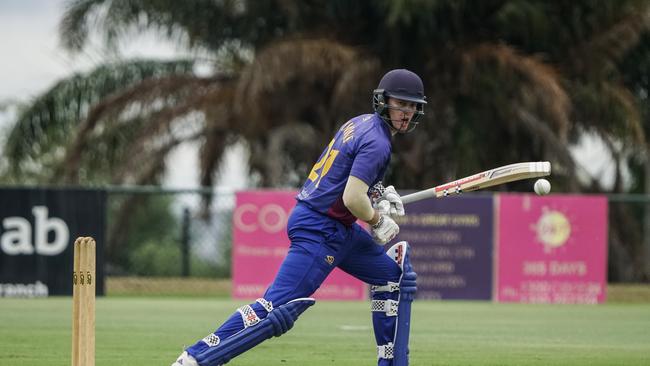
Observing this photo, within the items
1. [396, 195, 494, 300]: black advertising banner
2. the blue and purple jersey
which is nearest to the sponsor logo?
[396, 195, 494, 300]: black advertising banner

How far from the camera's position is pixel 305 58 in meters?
23.4

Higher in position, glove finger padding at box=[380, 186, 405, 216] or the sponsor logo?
glove finger padding at box=[380, 186, 405, 216]

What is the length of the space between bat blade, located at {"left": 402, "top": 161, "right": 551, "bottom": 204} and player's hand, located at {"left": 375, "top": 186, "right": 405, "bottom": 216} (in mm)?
234

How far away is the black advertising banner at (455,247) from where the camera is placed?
66.4 feet

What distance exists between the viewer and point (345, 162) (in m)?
8.17

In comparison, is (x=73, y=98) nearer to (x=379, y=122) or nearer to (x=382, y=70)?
(x=382, y=70)

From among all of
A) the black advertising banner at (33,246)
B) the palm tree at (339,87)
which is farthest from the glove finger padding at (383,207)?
the palm tree at (339,87)

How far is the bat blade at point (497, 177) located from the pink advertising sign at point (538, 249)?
11.5 m

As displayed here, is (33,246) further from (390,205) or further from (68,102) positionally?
(390,205)

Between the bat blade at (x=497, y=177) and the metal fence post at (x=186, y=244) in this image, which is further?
the metal fence post at (x=186, y=244)

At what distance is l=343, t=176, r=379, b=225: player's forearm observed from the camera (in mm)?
7852

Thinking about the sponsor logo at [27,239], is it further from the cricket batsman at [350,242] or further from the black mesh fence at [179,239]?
the cricket batsman at [350,242]

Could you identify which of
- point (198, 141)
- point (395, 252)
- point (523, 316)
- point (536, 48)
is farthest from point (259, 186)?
point (395, 252)

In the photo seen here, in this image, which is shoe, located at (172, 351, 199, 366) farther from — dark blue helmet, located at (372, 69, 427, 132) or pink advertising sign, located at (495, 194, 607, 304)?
pink advertising sign, located at (495, 194, 607, 304)
